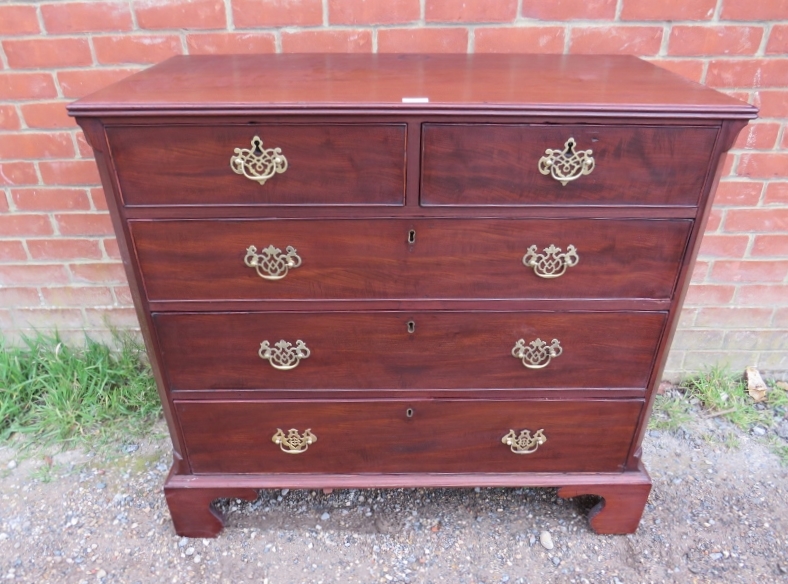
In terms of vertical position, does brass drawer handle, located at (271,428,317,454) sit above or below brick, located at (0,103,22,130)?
below

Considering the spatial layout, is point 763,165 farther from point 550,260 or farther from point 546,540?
point 546,540

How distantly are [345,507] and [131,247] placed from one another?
1.08 meters

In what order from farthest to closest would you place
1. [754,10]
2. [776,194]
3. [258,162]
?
[776,194]
[754,10]
[258,162]

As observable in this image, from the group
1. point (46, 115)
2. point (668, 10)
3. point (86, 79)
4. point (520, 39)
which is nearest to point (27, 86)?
point (46, 115)

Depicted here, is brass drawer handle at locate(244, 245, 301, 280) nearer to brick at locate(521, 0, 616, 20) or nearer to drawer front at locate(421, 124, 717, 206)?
drawer front at locate(421, 124, 717, 206)

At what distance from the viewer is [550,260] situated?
1.36m

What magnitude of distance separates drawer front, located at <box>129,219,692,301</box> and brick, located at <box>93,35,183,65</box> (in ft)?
2.69

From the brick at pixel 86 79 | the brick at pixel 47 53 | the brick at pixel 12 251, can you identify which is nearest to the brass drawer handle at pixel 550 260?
the brick at pixel 86 79

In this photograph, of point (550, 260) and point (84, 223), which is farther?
point (84, 223)

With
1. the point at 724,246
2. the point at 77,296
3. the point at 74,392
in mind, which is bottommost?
the point at 74,392

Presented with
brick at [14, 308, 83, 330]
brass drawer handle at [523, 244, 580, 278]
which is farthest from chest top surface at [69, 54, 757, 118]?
brick at [14, 308, 83, 330]

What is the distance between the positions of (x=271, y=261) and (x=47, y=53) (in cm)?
118

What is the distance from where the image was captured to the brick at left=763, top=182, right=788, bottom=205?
197 cm

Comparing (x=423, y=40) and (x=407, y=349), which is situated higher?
(x=423, y=40)
